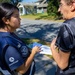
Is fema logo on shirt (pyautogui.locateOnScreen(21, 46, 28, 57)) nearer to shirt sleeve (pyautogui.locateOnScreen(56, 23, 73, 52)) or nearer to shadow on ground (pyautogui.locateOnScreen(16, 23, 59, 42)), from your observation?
shirt sleeve (pyautogui.locateOnScreen(56, 23, 73, 52))

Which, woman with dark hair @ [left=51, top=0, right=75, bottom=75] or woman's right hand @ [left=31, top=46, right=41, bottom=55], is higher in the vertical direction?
woman with dark hair @ [left=51, top=0, right=75, bottom=75]

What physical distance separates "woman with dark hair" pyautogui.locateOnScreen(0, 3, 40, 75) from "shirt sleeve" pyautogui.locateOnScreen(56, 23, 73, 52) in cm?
46

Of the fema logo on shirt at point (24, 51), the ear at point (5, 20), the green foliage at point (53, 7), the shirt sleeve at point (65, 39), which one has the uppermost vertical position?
the ear at point (5, 20)

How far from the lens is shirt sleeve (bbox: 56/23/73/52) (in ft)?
7.38

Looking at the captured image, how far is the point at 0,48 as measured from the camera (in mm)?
2480

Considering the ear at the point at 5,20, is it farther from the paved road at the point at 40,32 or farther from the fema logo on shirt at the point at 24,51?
the paved road at the point at 40,32

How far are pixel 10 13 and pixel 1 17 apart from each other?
0.36 ft

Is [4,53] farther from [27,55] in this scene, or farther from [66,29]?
[66,29]

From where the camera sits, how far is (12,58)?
2.43m

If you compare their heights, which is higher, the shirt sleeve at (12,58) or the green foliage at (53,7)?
the shirt sleeve at (12,58)

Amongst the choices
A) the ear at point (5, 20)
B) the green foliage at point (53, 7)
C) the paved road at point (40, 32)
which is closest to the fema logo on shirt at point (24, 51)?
the ear at point (5, 20)

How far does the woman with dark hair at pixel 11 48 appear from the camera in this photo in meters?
2.44

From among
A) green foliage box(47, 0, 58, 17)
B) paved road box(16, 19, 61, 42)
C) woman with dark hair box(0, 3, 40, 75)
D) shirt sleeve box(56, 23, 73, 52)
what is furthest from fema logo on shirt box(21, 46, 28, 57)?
green foliage box(47, 0, 58, 17)

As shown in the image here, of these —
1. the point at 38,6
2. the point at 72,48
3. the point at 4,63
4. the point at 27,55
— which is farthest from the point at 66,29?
the point at 38,6
